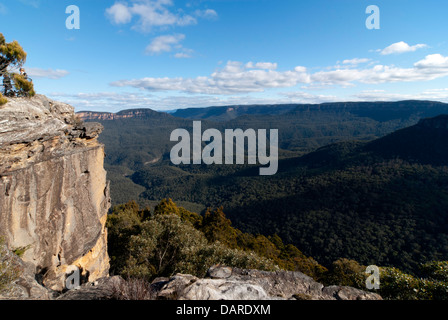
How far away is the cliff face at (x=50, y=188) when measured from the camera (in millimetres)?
9633

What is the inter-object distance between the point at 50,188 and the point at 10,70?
23.0 ft

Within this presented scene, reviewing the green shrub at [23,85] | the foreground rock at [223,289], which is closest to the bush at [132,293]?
the foreground rock at [223,289]

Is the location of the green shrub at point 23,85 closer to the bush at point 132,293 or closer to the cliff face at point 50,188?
the cliff face at point 50,188

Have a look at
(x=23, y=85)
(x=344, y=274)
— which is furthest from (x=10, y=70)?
(x=344, y=274)

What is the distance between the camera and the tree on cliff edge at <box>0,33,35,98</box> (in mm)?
11672

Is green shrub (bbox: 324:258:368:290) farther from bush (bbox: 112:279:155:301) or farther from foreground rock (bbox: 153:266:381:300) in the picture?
bush (bbox: 112:279:155:301)

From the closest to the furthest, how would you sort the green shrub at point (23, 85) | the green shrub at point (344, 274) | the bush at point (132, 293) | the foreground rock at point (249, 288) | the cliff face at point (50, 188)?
1. the bush at point (132, 293)
2. the foreground rock at point (249, 288)
3. the cliff face at point (50, 188)
4. the green shrub at point (23, 85)
5. the green shrub at point (344, 274)

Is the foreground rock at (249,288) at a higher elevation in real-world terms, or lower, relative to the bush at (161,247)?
higher

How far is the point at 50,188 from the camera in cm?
1137

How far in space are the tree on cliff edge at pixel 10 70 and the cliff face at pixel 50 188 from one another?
744 millimetres

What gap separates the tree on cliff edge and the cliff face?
0.74 meters

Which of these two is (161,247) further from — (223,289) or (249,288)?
(249,288)

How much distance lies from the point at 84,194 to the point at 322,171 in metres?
102
